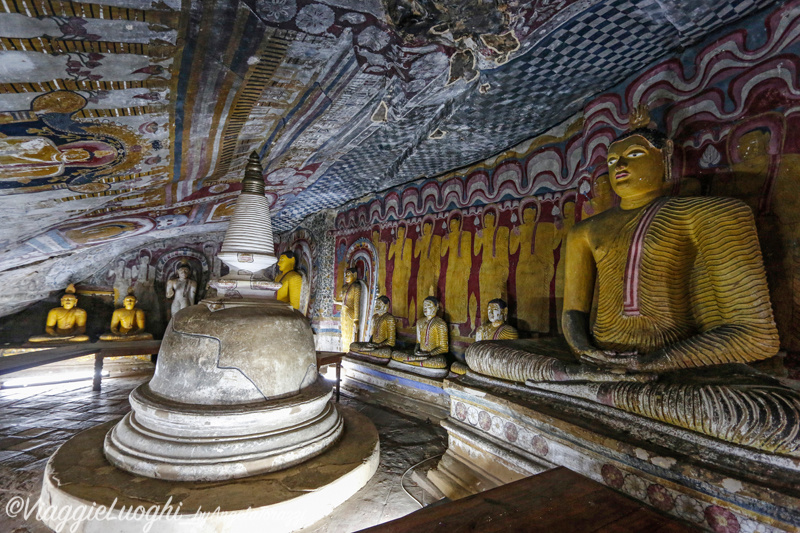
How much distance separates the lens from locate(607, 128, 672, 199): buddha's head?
2631 mm

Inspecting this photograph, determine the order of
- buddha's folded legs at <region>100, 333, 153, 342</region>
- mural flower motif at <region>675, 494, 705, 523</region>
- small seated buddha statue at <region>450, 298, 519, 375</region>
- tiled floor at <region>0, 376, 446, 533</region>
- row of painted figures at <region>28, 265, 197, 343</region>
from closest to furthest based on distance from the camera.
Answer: mural flower motif at <region>675, 494, 705, 523</region> < tiled floor at <region>0, 376, 446, 533</region> < small seated buddha statue at <region>450, 298, 519, 375</region> < row of painted figures at <region>28, 265, 197, 343</region> < buddha's folded legs at <region>100, 333, 153, 342</region>

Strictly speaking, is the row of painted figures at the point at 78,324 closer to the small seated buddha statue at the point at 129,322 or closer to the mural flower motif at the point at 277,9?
the small seated buddha statue at the point at 129,322

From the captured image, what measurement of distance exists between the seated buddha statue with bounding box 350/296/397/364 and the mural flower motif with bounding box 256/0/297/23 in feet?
14.2

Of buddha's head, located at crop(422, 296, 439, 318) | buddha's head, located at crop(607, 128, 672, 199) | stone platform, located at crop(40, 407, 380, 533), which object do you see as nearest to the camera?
stone platform, located at crop(40, 407, 380, 533)

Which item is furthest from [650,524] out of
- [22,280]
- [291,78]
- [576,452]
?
[22,280]

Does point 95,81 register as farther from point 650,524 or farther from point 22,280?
point 22,280

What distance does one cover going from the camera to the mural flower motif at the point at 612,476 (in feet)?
6.10

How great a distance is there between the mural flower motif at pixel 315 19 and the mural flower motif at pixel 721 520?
131 inches

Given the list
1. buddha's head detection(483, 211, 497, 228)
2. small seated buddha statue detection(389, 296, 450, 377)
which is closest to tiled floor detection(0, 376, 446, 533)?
small seated buddha statue detection(389, 296, 450, 377)

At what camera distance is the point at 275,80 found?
117 inches

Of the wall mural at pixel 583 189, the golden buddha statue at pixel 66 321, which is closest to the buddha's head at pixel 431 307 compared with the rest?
the wall mural at pixel 583 189

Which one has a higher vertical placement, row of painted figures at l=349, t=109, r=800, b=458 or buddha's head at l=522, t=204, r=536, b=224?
buddha's head at l=522, t=204, r=536, b=224

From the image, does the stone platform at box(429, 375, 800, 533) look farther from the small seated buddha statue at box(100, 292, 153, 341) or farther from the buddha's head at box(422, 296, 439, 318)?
the small seated buddha statue at box(100, 292, 153, 341)

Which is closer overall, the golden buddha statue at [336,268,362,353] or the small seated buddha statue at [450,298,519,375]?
the small seated buddha statue at [450,298,519,375]
